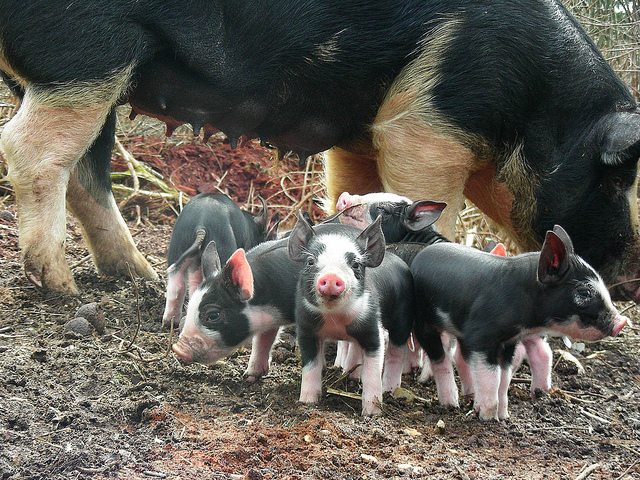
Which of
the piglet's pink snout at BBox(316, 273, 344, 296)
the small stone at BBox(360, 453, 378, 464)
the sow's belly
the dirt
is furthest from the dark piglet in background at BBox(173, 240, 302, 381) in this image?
the sow's belly

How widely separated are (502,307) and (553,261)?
0.94 feet

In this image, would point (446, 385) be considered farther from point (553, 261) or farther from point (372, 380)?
point (553, 261)

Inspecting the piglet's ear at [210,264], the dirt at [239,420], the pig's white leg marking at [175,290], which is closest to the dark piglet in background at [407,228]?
the dirt at [239,420]

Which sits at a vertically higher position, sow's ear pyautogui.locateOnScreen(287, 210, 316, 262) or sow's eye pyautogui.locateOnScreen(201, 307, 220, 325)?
sow's ear pyautogui.locateOnScreen(287, 210, 316, 262)

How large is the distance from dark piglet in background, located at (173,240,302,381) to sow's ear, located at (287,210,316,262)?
252 millimetres

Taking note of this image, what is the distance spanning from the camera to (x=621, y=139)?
444 centimetres

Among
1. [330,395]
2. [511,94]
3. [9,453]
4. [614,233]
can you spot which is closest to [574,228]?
[614,233]

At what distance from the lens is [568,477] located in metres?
2.89

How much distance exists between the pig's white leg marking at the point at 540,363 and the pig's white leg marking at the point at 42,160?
266cm

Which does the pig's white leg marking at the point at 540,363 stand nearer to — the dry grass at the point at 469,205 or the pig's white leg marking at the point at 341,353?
the pig's white leg marking at the point at 341,353

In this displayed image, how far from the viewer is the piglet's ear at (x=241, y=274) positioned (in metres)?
3.45

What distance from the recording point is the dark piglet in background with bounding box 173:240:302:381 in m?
3.52

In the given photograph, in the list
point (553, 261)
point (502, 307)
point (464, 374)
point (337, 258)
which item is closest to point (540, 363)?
point (464, 374)

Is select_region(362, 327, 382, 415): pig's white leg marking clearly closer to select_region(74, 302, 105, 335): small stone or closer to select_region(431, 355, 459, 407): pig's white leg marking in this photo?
select_region(431, 355, 459, 407): pig's white leg marking
